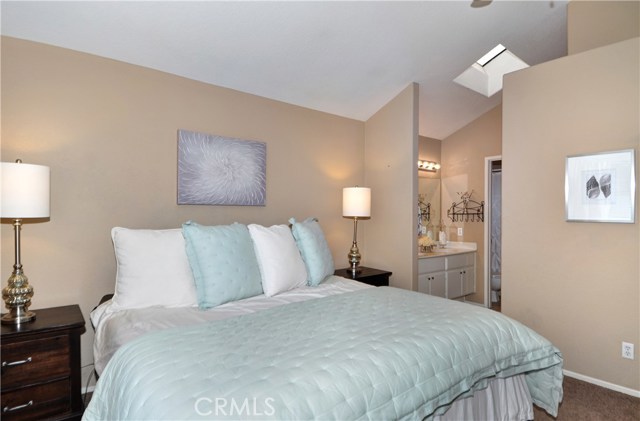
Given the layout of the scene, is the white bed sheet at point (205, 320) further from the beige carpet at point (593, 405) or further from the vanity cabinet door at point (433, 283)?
the vanity cabinet door at point (433, 283)

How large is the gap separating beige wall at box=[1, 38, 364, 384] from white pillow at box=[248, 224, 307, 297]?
2.16 feet

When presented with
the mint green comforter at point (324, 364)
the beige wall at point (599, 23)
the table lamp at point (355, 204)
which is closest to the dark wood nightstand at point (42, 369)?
the mint green comforter at point (324, 364)

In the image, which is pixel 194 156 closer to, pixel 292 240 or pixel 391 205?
pixel 292 240

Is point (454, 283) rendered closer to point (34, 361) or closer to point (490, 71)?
point (490, 71)

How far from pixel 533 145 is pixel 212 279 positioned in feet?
9.16

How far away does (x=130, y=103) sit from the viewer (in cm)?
255

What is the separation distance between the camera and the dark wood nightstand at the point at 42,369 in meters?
1.78

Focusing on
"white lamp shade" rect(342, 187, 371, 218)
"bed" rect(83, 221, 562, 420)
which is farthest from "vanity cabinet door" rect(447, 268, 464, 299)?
"bed" rect(83, 221, 562, 420)

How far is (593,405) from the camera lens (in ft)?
7.53

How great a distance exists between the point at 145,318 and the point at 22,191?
36.7 inches

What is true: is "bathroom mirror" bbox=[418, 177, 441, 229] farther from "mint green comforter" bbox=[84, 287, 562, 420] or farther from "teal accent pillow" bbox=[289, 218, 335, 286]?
"mint green comforter" bbox=[84, 287, 562, 420]

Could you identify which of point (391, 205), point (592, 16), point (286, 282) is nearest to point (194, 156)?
point (286, 282)

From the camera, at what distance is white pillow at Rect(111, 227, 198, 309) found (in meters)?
2.08

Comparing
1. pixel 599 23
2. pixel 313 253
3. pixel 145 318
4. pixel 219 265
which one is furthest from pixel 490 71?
pixel 145 318
